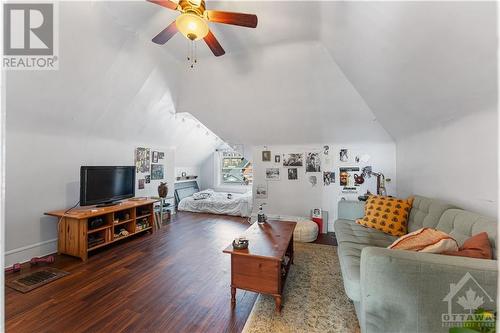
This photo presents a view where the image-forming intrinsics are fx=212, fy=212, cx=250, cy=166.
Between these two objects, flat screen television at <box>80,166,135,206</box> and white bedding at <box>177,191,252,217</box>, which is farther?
white bedding at <box>177,191,252,217</box>

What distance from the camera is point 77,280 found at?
2.26 metres

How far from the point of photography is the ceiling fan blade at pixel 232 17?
164 cm

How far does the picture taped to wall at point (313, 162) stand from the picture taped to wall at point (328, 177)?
155mm

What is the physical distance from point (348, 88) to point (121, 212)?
4054 millimetres

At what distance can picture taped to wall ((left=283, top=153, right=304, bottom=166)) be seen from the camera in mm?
4402

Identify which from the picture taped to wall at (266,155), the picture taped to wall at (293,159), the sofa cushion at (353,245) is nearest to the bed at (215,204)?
the picture taped to wall at (266,155)

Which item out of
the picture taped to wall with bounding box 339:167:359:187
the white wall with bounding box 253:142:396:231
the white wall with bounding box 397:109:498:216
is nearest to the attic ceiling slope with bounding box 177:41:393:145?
the white wall with bounding box 253:142:396:231

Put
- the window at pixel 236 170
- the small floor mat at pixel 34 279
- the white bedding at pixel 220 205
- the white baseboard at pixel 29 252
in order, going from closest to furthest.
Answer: the small floor mat at pixel 34 279 → the white baseboard at pixel 29 252 → the white bedding at pixel 220 205 → the window at pixel 236 170

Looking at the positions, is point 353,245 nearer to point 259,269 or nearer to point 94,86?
point 259,269

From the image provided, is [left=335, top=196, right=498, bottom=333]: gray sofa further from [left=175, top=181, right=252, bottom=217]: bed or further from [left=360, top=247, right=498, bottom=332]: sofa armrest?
[left=175, top=181, right=252, bottom=217]: bed

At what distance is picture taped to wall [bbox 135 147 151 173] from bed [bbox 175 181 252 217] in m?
1.48

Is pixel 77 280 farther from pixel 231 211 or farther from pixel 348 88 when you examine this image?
pixel 348 88

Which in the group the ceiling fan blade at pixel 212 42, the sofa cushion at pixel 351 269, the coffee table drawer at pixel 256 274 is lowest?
the coffee table drawer at pixel 256 274

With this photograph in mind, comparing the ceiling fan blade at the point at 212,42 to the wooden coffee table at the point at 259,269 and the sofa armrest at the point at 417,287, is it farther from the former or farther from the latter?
the sofa armrest at the point at 417,287
